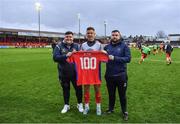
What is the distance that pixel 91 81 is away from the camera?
741 centimetres

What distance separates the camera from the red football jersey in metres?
7.35

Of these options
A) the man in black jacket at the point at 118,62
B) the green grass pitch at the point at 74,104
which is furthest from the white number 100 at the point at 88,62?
the green grass pitch at the point at 74,104

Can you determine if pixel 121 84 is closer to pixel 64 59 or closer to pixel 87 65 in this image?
pixel 87 65

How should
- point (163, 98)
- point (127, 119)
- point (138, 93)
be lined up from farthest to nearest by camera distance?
point (138, 93) < point (163, 98) < point (127, 119)

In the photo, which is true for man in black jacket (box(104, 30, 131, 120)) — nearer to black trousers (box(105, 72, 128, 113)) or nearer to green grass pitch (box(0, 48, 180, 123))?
black trousers (box(105, 72, 128, 113))

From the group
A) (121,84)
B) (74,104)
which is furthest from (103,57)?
(74,104)

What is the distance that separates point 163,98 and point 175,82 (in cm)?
373

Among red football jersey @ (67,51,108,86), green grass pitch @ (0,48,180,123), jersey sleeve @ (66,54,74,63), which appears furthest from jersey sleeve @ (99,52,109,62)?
green grass pitch @ (0,48,180,123)

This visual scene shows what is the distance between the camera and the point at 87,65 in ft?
24.2

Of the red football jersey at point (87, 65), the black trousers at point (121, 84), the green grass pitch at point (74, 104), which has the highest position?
the red football jersey at point (87, 65)

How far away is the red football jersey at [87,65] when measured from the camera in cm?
735

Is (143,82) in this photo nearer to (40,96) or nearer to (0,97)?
(40,96)

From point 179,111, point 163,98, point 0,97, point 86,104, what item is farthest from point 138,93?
point 0,97

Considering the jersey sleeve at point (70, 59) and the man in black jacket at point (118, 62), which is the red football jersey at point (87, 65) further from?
the man in black jacket at point (118, 62)
